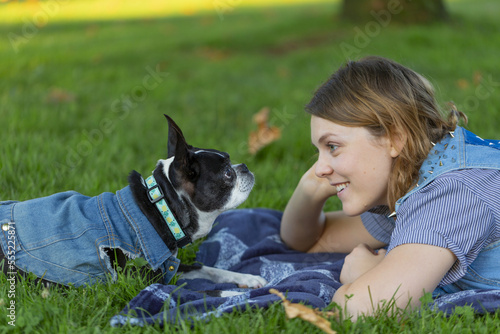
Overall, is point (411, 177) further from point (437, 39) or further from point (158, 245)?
point (437, 39)

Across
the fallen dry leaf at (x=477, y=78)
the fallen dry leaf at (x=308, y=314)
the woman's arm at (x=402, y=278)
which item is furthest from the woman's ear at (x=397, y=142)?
the fallen dry leaf at (x=477, y=78)

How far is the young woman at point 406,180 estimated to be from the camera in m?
2.36

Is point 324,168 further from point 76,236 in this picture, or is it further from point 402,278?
point 76,236

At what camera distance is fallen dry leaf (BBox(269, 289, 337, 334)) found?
2201 millimetres

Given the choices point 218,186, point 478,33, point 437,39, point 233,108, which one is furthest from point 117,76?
point 478,33

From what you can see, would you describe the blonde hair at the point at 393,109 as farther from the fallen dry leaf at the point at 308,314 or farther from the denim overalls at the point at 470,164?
the fallen dry leaf at the point at 308,314

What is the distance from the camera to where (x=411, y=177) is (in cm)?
269

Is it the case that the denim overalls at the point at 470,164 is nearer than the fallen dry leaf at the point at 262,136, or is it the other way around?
the denim overalls at the point at 470,164

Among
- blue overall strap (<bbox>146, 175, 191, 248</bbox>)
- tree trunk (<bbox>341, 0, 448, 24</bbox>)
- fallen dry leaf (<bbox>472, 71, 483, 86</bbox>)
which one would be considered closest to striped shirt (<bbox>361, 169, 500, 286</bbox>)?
blue overall strap (<bbox>146, 175, 191, 248</bbox>)

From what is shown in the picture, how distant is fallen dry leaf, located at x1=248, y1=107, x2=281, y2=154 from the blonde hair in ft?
7.07

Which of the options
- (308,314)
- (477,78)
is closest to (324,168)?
(308,314)

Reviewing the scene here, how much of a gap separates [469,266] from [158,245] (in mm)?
1576

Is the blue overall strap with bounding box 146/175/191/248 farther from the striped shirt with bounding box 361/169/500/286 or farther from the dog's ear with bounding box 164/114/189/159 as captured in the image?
the striped shirt with bounding box 361/169/500/286

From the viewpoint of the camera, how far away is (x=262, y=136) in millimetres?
5172
